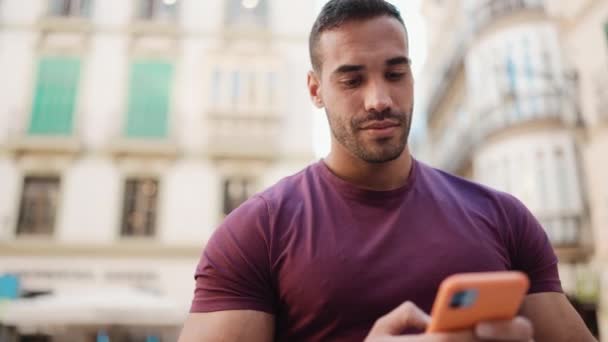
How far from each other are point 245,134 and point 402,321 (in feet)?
42.7

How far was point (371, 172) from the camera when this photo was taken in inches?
69.0

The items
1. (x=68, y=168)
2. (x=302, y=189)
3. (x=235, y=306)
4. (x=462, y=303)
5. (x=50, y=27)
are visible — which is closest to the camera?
(x=462, y=303)

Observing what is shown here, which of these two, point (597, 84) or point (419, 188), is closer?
point (419, 188)

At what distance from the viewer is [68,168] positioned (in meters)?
13.5

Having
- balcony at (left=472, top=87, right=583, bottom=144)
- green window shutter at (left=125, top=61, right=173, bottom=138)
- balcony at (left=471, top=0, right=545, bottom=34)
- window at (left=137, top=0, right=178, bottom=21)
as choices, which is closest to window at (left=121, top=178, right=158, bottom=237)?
green window shutter at (left=125, top=61, right=173, bottom=138)

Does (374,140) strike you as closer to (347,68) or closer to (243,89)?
(347,68)

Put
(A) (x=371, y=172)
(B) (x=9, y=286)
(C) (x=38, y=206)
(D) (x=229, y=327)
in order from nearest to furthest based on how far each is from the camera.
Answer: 1. (D) (x=229, y=327)
2. (A) (x=371, y=172)
3. (B) (x=9, y=286)
4. (C) (x=38, y=206)

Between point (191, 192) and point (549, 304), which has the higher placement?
point (191, 192)

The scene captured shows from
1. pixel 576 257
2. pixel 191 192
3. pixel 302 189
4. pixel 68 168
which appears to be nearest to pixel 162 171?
pixel 191 192

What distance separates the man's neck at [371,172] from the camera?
5.76ft

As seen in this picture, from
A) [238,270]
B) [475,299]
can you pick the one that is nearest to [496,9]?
[238,270]

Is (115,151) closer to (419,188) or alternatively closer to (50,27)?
(50,27)

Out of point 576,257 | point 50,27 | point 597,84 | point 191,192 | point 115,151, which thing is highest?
point 50,27

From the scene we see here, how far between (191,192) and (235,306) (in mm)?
12402
